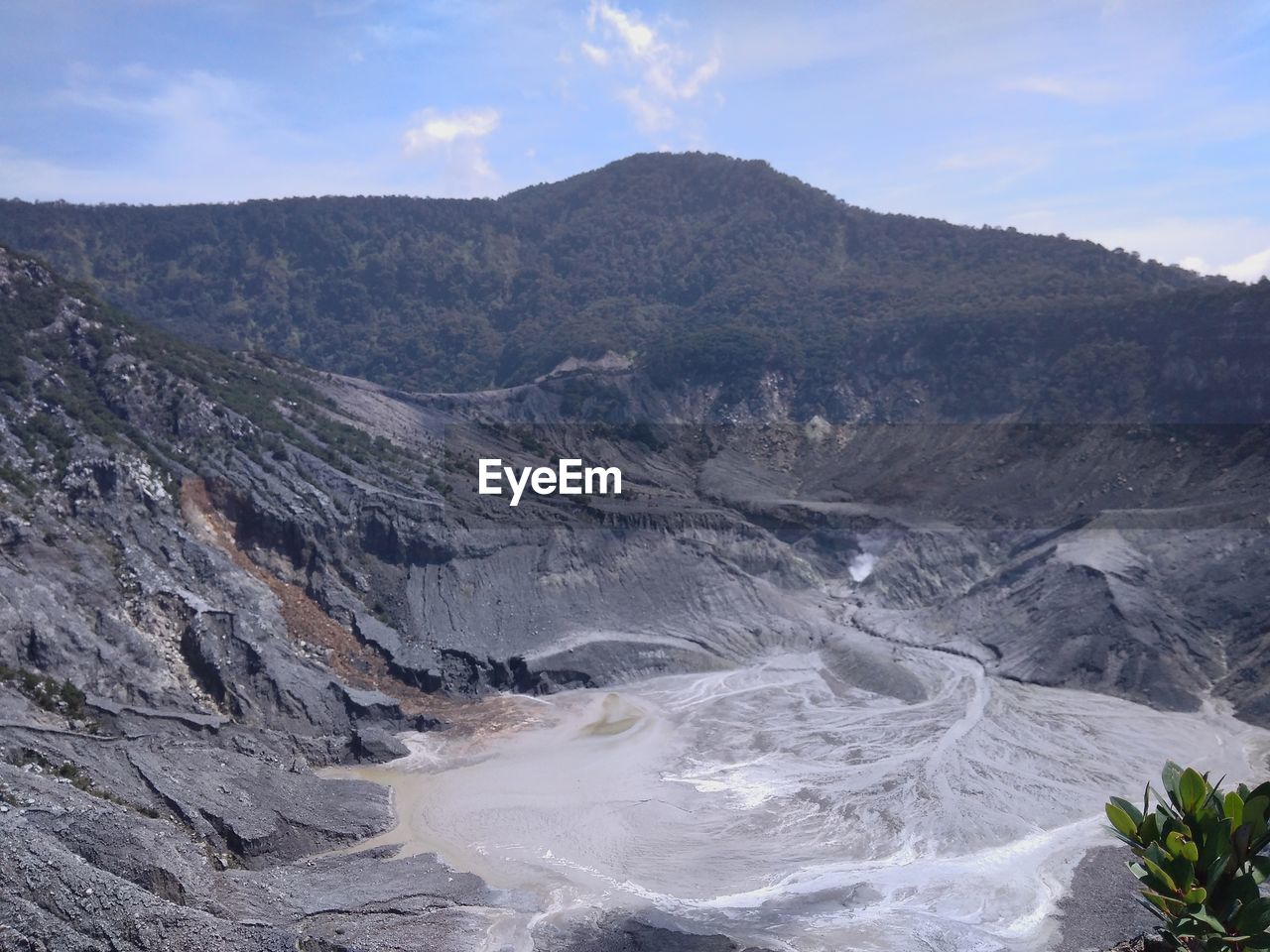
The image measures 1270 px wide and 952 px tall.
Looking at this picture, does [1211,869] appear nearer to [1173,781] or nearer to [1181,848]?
[1181,848]

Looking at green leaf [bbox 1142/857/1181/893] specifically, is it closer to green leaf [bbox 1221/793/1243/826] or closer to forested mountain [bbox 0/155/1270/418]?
green leaf [bbox 1221/793/1243/826]

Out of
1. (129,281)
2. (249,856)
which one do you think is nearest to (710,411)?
(249,856)

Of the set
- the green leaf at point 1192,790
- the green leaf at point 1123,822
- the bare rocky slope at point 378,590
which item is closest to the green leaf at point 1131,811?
the green leaf at point 1123,822

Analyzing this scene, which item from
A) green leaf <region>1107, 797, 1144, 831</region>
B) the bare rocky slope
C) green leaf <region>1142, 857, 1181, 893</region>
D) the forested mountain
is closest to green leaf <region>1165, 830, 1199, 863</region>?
green leaf <region>1142, 857, 1181, 893</region>

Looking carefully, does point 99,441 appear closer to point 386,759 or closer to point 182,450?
point 182,450

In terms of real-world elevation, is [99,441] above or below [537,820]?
above

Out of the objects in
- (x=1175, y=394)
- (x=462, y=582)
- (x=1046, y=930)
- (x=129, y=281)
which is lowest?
(x=1046, y=930)

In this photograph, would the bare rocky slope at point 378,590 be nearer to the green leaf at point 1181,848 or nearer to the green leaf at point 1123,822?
the green leaf at point 1123,822

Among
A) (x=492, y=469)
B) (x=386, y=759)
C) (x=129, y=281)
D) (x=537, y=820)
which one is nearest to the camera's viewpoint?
(x=537, y=820)
